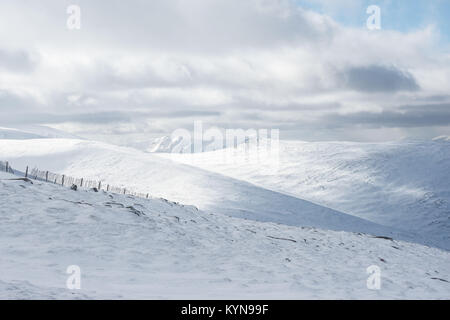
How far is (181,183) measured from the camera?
2591 inches

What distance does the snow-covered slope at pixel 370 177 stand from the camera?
230ft

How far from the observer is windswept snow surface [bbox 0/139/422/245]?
5318 cm

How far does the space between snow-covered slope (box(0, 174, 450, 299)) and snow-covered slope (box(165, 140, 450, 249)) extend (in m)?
46.8

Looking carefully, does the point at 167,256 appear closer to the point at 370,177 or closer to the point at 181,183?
the point at 181,183

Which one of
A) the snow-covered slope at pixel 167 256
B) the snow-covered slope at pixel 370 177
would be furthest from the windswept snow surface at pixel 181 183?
the snow-covered slope at pixel 167 256

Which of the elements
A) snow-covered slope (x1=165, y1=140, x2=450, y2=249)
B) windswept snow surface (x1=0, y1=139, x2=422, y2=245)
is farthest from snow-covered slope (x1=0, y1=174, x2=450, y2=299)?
snow-covered slope (x1=165, y1=140, x2=450, y2=249)

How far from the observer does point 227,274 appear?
12.9 metres

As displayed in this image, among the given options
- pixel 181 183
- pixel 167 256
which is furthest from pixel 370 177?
pixel 167 256

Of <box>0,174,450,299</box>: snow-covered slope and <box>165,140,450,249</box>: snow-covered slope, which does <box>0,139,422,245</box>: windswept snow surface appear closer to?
<box>165,140,450,249</box>: snow-covered slope

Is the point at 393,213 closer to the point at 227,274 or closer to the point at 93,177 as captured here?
the point at 93,177

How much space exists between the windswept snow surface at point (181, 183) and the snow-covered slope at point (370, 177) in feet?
33.0
